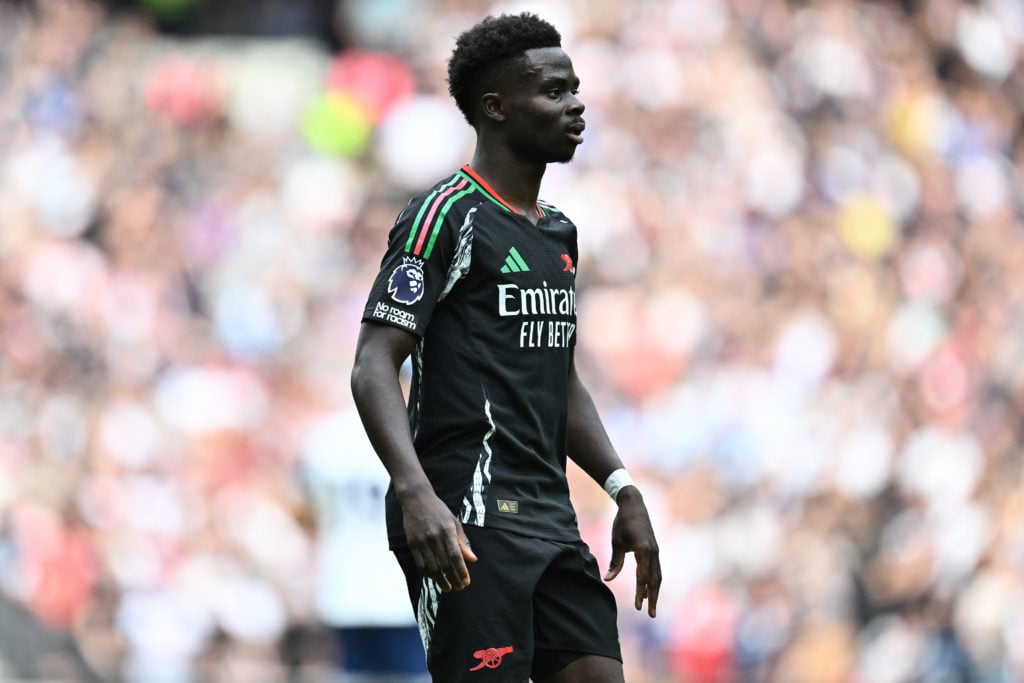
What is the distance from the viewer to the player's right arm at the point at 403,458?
3.18 m

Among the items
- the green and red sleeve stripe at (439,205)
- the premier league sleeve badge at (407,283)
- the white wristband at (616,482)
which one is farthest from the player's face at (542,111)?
the white wristband at (616,482)

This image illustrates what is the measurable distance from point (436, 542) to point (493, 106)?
3.54ft

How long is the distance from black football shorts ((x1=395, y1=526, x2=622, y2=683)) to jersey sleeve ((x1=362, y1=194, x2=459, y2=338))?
48 cm

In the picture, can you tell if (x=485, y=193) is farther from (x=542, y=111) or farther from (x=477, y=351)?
(x=477, y=351)

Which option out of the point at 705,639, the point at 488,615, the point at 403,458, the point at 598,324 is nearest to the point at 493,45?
the point at 403,458

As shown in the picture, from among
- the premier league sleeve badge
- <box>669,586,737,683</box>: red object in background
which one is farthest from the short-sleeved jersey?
<box>669,586,737,683</box>: red object in background

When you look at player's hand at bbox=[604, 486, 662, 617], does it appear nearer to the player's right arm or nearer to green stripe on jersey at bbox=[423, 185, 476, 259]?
the player's right arm

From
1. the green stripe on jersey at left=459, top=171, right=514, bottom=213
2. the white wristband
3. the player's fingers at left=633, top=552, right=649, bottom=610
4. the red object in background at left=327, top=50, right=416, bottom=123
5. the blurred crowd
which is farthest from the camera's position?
the red object in background at left=327, top=50, right=416, bottom=123

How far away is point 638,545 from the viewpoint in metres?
3.76

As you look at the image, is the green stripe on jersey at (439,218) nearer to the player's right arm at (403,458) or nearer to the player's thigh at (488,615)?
the player's right arm at (403,458)

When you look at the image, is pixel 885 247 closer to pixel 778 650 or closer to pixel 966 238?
pixel 966 238

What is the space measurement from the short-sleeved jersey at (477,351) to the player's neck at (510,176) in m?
0.05

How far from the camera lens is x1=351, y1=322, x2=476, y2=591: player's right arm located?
3176 mm

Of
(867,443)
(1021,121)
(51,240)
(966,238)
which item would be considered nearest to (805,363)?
(867,443)
